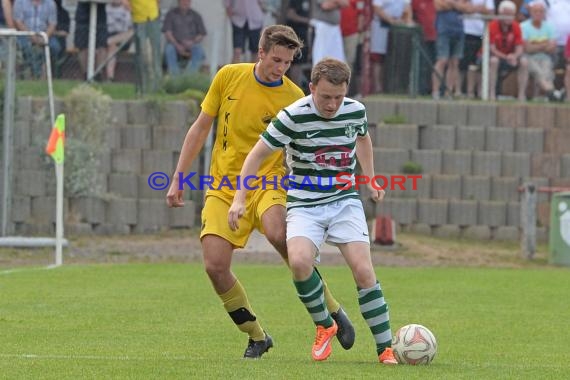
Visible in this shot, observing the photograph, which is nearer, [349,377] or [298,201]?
[349,377]

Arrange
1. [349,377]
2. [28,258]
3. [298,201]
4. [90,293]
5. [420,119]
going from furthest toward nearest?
[420,119], [28,258], [90,293], [298,201], [349,377]

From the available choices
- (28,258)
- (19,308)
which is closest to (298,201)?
(19,308)

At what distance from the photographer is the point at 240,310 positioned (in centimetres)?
962

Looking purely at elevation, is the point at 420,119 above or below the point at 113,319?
above

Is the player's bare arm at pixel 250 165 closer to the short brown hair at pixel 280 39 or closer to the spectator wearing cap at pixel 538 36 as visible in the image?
the short brown hair at pixel 280 39

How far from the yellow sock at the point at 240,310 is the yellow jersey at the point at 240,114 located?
27.2 inches

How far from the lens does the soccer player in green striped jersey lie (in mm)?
8859

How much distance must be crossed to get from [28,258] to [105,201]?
2.60 meters

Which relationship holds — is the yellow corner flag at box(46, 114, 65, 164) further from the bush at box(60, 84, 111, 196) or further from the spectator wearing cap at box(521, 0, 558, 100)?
the spectator wearing cap at box(521, 0, 558, 100)

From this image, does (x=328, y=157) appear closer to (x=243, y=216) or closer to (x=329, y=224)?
(x=329, y=224)

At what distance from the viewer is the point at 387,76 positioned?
2358 cm

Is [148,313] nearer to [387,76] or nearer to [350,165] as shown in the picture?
[350,165]

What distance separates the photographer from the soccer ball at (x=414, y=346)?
8812 millimetres

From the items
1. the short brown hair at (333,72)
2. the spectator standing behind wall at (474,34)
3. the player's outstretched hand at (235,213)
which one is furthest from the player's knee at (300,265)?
the spectator standing behind wall at (474,34)
